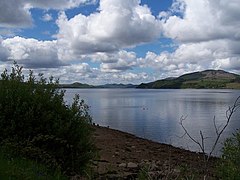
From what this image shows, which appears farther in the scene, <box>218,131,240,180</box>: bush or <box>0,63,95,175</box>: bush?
<box>0,63,95,175</box>: bush

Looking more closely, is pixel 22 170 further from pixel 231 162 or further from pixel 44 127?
pixel 231 162

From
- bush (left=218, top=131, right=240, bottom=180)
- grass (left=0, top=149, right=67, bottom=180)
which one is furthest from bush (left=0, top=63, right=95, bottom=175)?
bush (left=218, top=131, right=240, bottom=180)

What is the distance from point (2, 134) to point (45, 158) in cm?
132

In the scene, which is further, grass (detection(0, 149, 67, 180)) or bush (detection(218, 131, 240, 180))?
bush (detection(218, 131, 240, 180))

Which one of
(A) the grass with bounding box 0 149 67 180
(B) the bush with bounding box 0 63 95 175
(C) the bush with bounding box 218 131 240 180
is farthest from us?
(B) the bush with bounding box 0 63 95 175

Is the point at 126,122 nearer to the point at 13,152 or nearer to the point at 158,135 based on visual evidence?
the point at 158,135

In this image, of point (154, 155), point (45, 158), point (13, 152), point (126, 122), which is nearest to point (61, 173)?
point (45, 158)

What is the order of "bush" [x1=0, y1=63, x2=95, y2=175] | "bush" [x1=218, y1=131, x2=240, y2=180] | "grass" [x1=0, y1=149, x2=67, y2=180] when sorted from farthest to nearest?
"bush" [x1=0, y1=63, x2=95, y2=175] < "bush" [x1=218, y1=131, x2=240, y2=180] < "grass" [x1=0, y1=149, x2=67, y2=180]

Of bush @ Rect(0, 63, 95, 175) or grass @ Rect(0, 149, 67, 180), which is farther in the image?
bush @ Rect(0, 63, 95, 175)

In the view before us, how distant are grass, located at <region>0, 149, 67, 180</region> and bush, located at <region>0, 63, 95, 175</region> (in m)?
0.35

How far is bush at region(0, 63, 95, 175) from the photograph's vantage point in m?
9.13

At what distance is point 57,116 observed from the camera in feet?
31.4

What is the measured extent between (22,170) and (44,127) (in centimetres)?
198

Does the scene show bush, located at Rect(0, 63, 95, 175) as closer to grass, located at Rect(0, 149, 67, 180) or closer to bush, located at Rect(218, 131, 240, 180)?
grass, located at Rect(0, 149, 67, 180)
